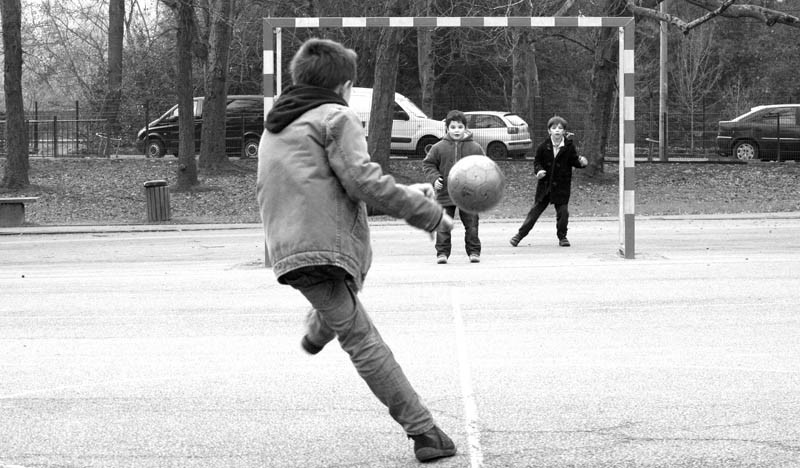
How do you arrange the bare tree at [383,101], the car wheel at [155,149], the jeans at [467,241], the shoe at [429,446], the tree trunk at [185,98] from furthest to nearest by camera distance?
the car wheel at [155,149], the tree trunk at [185,98], the bare tree at [383,101], the jeans at [467,241], the shoe at [429,446]

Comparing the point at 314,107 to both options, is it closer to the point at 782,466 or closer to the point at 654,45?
the point at 782,466

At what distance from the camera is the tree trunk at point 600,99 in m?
27.6

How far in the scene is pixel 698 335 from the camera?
834cm

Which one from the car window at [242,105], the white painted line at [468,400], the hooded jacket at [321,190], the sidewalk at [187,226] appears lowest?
the white painted line at [468,400]

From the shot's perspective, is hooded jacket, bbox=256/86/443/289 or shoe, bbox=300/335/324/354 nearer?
hooded jacket, bbox=256/86/443/289

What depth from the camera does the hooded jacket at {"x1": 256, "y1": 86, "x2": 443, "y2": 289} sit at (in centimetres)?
489

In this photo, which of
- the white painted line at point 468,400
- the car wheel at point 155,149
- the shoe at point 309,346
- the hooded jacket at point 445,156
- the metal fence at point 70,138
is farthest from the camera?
the metal fence at point 70,138

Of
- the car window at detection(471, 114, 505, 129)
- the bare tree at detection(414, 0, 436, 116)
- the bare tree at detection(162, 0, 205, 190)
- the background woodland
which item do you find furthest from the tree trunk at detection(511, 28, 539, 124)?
the bare tree at detection(162, 0, 205, 190)

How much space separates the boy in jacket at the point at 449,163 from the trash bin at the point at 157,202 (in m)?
9.87

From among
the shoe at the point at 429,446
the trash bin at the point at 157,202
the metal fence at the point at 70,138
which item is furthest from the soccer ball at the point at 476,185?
the metal fence at the point at 70,138

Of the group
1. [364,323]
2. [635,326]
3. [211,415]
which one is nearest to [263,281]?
[635,326]

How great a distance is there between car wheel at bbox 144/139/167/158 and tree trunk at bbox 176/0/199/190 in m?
7.14

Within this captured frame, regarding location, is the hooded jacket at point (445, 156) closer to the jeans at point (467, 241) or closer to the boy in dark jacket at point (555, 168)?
the jeans at point (467, 241)

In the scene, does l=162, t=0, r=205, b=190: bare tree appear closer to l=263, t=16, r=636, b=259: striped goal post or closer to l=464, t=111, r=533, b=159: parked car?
l=464, t=111, r=533, b=159: parked car
